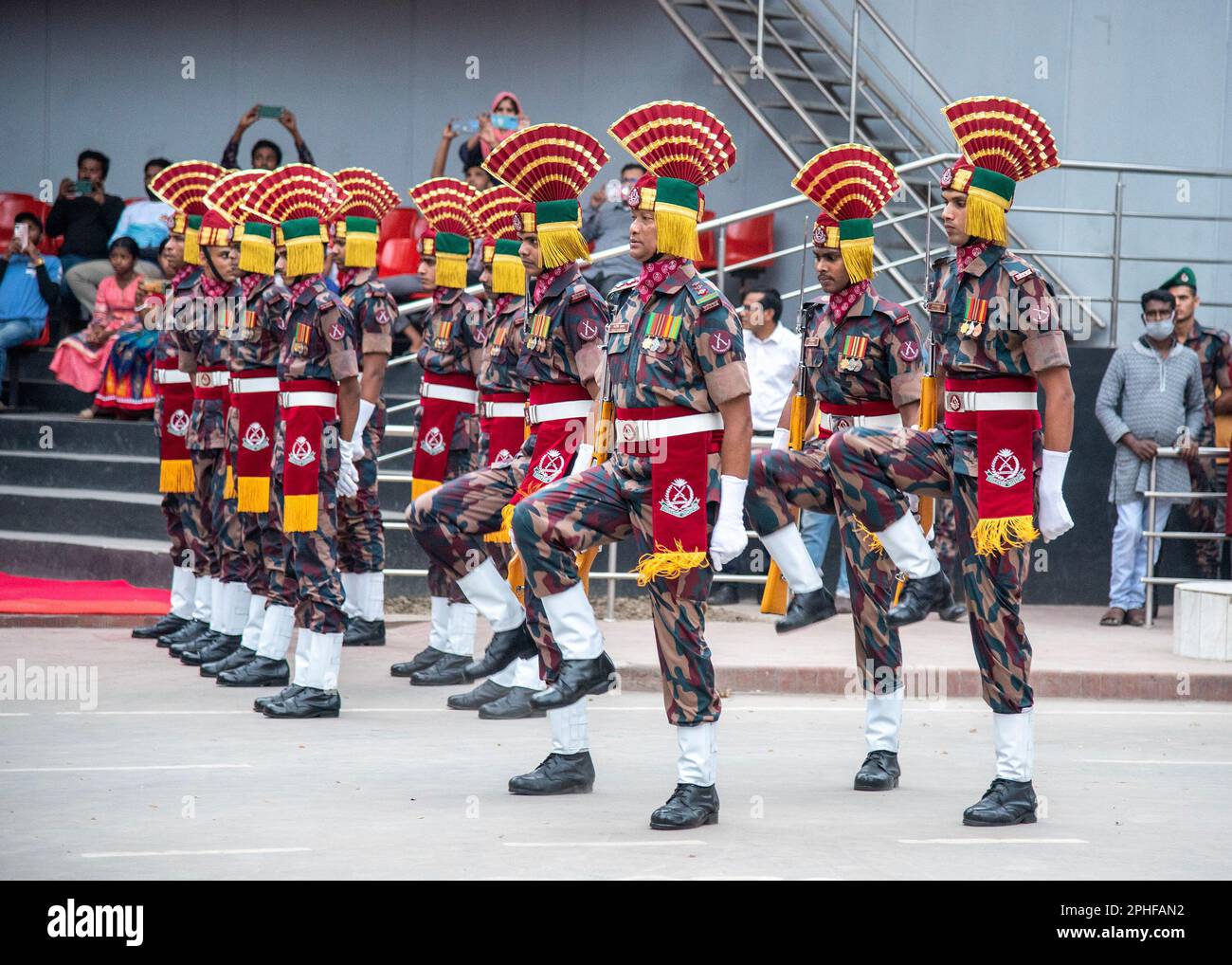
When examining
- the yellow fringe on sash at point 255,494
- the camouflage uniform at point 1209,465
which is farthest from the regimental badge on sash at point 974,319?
the camouflage uniform at point 1209,465

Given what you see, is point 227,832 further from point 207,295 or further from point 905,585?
point 207,295

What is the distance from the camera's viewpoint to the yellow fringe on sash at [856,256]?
7664mm

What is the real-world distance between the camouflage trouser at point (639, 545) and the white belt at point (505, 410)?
8.95 feet

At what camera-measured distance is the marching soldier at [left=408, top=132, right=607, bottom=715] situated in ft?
25.0

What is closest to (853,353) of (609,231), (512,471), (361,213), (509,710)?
(512,471)

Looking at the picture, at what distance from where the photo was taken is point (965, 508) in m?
6.72

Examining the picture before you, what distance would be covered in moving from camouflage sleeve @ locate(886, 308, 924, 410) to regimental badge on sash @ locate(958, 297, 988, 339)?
2.84ft

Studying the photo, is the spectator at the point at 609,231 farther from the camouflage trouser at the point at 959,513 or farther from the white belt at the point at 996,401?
the white belt at the point at 996,401

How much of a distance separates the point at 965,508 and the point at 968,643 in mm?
4925

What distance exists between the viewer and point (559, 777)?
23.3 ft

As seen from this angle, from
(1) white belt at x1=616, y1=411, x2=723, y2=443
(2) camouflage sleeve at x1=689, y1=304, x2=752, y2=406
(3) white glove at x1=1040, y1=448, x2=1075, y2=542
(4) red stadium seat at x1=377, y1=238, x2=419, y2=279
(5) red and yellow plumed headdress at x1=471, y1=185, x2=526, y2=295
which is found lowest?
(3) white glove at x1=1040, y1=448, x2=1075, y2=542

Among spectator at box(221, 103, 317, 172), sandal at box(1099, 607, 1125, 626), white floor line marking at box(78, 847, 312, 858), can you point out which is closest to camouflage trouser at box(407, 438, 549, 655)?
white floor line marking at box(78, 847, 312, 858)

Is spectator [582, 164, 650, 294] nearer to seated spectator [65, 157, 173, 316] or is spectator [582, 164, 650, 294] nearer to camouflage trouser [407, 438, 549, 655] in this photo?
seated spectator [65, 157, 173, 316]
